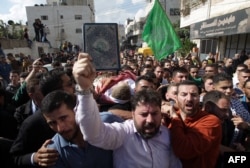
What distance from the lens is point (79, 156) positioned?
190 cm

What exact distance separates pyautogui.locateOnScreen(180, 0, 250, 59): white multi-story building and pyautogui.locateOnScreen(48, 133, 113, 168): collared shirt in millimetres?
9012

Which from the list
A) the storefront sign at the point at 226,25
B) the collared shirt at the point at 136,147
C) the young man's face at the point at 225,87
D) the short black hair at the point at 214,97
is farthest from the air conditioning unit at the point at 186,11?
the collared shirt at the point at 136,147

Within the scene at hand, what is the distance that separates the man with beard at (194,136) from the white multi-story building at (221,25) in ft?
27.4

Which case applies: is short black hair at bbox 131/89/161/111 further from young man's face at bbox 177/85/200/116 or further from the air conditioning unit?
the air conditioning unit

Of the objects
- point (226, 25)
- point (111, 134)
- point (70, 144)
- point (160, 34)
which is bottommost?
point (70, 144)

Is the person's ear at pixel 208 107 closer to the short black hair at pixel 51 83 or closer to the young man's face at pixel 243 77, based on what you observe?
the short black hair at pixel 51 83

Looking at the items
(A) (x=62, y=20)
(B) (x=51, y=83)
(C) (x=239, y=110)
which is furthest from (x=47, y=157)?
(A) (x=62, y=20)

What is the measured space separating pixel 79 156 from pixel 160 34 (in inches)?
207

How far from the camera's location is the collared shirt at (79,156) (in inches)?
74.4

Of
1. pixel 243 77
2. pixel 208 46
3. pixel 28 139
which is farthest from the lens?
pixel 208 46

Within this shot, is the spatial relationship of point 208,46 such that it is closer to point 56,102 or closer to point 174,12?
point 56,102

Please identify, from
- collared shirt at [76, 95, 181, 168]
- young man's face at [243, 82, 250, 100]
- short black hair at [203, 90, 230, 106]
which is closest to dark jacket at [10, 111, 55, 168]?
collared shirt at [76, 95, 181, 168]

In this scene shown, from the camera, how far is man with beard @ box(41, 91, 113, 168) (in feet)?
6.22

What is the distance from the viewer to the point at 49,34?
3647 centimetres
